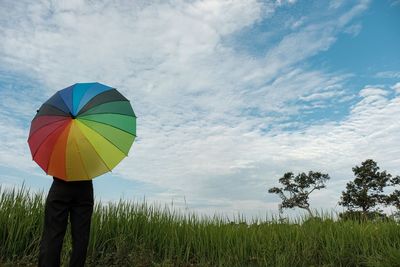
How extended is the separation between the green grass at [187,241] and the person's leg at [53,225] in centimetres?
224

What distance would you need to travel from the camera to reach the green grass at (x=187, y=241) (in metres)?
7.14

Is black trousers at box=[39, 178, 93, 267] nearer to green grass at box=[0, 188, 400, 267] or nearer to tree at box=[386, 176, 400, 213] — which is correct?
green grass at box=[0, 188, 400, 267]

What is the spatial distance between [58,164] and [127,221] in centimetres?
339

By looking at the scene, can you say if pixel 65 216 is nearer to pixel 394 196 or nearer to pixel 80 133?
pixel 80 133

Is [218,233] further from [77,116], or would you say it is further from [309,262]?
[77,116]

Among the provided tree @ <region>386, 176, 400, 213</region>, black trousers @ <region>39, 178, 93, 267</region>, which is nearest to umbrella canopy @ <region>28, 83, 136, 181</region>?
black trousers @ <region>39, 178, 93, 267</region>

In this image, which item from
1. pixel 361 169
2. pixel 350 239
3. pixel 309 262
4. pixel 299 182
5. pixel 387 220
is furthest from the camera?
pixel 299 182

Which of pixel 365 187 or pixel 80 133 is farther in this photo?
pixel 365 187

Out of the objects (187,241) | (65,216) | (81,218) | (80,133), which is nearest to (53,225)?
(65,216)

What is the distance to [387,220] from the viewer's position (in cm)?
940

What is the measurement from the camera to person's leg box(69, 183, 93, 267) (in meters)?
4.72

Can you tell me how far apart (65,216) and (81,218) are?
0.62 ft

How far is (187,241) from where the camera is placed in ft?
25.1

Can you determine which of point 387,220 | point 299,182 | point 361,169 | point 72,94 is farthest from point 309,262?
point 299,182
